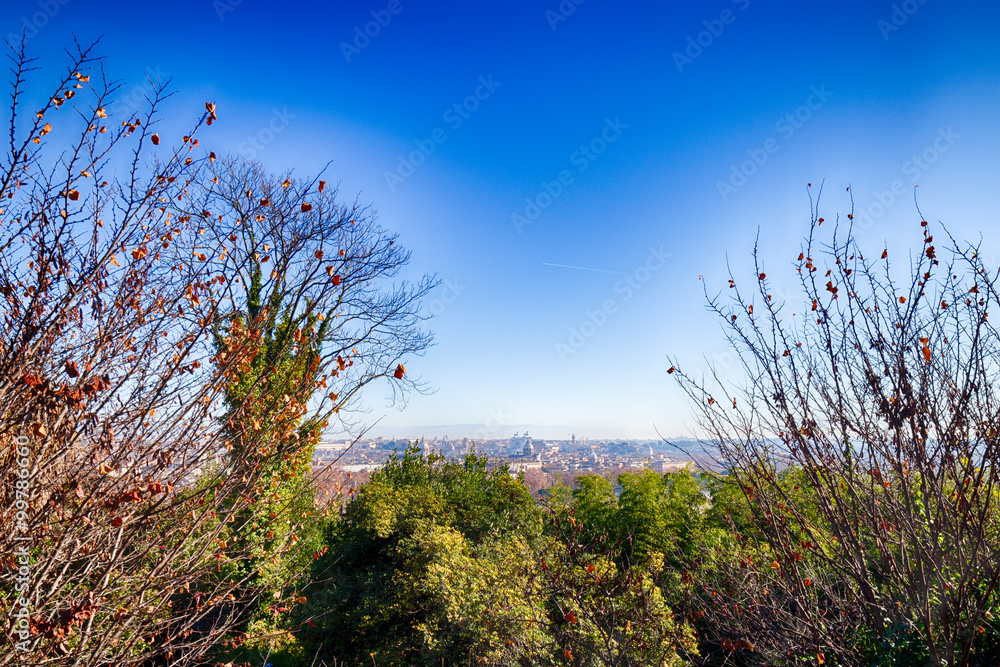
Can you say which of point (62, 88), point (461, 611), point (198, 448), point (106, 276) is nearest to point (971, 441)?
point (198, 448)

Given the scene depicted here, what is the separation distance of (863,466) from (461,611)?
5365 mm
